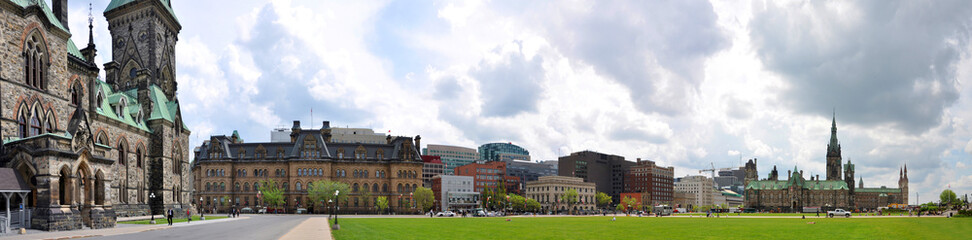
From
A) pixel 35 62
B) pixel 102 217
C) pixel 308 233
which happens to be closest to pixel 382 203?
pixel 102 217

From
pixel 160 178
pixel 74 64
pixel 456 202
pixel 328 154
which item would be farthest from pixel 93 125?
pixel 456 202

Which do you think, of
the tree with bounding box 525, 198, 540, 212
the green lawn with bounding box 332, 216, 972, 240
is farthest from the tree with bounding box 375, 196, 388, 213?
the green lawn with bounding box 332, 216, 972, 240

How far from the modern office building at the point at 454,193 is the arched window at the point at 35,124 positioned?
407ft

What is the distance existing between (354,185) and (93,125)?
2709 inches

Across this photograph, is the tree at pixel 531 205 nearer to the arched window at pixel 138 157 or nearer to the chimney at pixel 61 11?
the arched window at pixel 138 157

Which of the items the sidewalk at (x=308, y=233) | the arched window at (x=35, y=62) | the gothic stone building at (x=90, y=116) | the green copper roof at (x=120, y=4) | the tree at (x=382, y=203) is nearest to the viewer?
the sidewalk at (x=308, y=233)

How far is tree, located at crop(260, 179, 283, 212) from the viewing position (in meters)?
116

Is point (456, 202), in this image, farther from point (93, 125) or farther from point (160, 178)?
point (93, 125)

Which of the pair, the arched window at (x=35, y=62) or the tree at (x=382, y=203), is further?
the tree at (x=382, y=203)

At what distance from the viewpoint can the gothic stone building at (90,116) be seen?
136ft

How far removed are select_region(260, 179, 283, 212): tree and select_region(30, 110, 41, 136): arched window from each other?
6901 cm

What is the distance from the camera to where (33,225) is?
40.0 meters

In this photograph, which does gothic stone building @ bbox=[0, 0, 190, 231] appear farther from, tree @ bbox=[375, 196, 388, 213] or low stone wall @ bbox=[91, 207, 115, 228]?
tree @ bbox=[375, 196, 388, 213]

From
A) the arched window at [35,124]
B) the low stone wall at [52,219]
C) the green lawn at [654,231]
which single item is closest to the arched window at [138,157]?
the arched window at [35,124]
